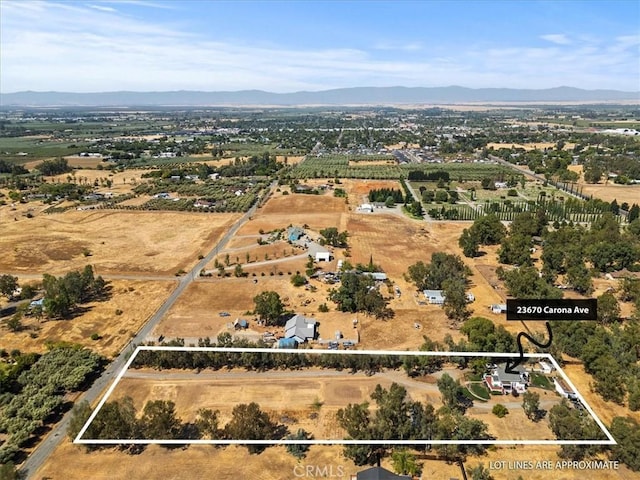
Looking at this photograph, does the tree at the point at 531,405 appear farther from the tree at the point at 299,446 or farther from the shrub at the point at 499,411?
the tree at the point at 299,446

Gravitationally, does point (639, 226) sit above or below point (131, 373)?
above

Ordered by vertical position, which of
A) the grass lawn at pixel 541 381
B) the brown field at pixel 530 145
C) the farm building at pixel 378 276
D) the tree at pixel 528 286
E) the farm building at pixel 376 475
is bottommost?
the grass lawn at pixel 541 381

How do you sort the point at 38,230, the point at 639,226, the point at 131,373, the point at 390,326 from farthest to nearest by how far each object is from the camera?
1. the point at 38,230
2. the point at 639,226
3. the point at 390,326
4. the point at 131,373

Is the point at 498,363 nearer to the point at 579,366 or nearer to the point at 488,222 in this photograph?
the point at 579,366

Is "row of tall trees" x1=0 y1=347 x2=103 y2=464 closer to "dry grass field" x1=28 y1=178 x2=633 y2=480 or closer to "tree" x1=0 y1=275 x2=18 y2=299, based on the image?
"dry grass field" x1=28 y1=178 x2=633 y2=480

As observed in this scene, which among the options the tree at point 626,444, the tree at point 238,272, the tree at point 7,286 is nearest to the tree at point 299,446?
the tree at point 626,444

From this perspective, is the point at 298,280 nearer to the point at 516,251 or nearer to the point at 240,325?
the point at 240,325

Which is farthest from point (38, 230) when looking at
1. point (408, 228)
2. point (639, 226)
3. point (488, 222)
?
point (639, 226)
